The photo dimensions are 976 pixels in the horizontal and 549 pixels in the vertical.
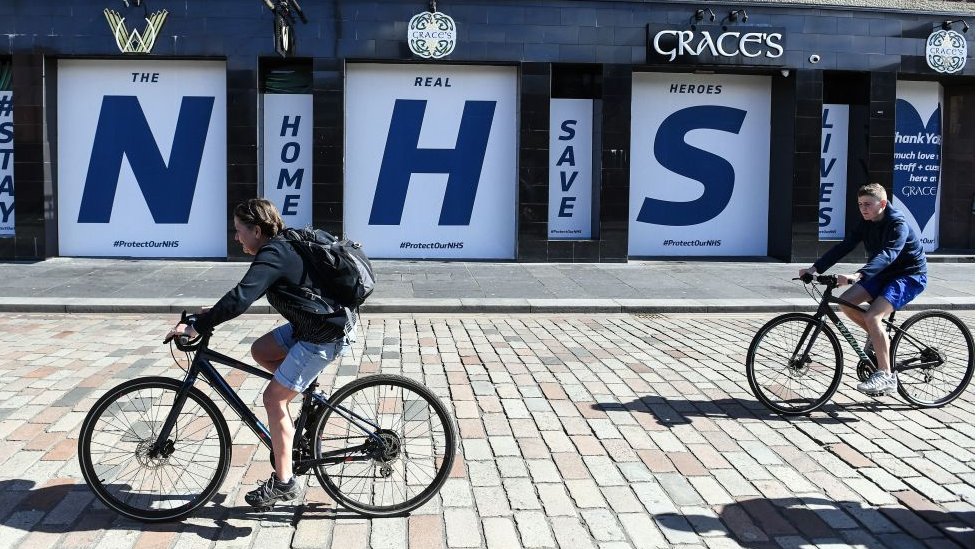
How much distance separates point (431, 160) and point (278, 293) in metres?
13.2

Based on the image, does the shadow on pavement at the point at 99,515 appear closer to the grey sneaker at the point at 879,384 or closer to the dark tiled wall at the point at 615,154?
the grey sneaker at the point at 879,384

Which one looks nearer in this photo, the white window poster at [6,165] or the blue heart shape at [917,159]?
the white window poster at [6,165]

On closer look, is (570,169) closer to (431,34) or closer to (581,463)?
(431,34)

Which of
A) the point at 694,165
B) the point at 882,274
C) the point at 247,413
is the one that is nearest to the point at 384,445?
the point at 247,413

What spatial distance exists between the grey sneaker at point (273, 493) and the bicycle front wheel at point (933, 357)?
14.7 feet

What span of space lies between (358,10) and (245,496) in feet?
44.3

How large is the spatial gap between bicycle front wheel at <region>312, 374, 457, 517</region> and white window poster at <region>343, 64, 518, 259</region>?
Result: 1265cm

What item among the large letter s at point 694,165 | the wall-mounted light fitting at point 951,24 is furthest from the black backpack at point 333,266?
the wall-mounted light fitting at point 951,24

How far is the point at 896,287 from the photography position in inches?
236

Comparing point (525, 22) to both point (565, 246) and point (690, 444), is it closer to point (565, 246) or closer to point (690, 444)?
point (565, 246)

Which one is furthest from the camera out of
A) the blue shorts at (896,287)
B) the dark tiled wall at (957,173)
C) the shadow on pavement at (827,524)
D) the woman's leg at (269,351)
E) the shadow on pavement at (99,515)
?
the dark tiled wall at (957,173)

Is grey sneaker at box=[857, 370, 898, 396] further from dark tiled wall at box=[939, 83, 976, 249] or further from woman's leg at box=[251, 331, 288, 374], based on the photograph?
dark tiled wall at box=[939, 83, 976, 249]

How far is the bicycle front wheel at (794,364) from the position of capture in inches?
231

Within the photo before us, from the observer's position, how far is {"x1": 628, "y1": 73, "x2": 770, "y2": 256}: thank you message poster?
17.5 m
